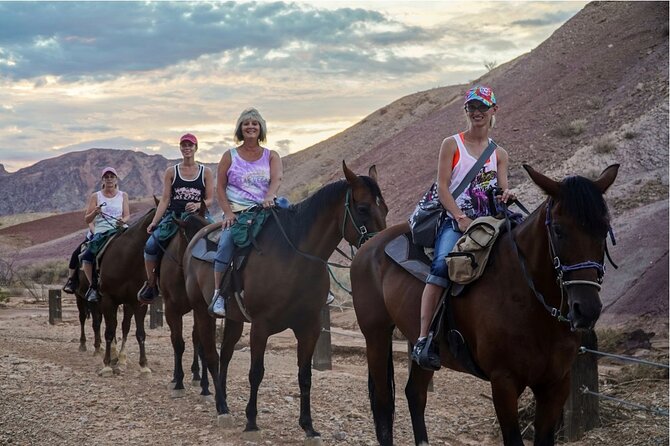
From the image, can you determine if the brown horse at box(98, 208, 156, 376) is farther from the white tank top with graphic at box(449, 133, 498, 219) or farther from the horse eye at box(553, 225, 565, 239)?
the horse eye at box(553, 225, 565, 239)

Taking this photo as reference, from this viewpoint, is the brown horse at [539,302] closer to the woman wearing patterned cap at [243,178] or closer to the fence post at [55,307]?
the woman wearing patterned cap at [243,178]

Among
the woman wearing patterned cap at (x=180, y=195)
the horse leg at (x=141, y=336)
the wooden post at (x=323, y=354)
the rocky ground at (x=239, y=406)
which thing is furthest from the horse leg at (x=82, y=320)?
the wooden post at (x=323, y=354)

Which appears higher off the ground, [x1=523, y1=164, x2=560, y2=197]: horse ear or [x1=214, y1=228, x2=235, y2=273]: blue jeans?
[x1=523, y1=164, x2=560, y2=197]: horse ear

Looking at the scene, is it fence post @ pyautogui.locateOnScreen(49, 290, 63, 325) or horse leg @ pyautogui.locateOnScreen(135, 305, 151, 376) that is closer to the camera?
horse leg @ pyautogui.locateOnScreen(135, 305, 151, 376)

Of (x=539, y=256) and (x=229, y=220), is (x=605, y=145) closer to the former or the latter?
(x=229, y=220)

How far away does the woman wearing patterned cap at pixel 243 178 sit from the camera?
8.26 m

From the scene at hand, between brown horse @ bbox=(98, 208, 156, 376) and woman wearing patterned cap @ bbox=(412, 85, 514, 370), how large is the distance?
20.6ft

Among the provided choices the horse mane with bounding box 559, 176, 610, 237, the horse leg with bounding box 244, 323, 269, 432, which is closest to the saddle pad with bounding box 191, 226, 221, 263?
the horse leg with bounding box 244, 323, 269, 432

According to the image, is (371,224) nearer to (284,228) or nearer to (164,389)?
(284,228)

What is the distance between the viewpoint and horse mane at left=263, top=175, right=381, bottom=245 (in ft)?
24.9

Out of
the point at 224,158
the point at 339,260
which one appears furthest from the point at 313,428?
the point at 339,260

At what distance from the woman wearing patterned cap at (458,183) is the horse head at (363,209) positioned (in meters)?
1.11

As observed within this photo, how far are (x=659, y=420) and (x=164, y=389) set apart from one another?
19.2 ft

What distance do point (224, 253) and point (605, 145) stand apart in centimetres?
2190
